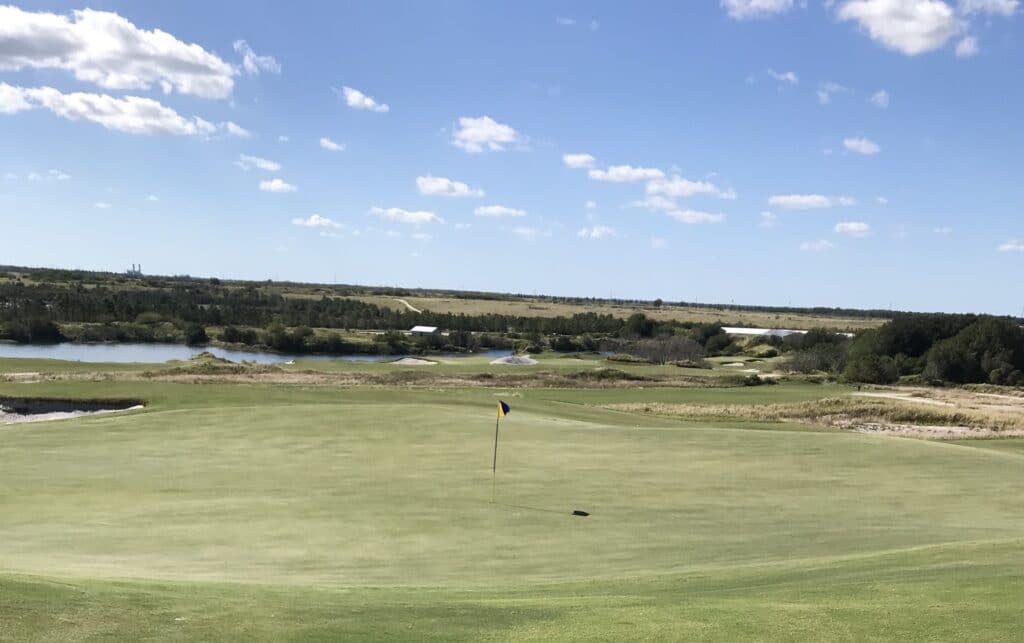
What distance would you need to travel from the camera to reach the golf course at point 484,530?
9781 millimetres

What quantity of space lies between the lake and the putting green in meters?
59.6

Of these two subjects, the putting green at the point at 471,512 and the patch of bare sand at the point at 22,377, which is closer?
the putting green at the point at 471,512

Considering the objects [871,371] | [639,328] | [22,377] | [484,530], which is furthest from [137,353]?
[484,530]

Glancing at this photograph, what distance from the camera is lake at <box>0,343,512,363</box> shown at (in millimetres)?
85938

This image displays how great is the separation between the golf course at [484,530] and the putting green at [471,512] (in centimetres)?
9

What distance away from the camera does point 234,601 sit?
10.6m

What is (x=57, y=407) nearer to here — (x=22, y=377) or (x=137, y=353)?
(x=22, y=377)

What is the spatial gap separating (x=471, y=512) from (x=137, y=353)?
279ft

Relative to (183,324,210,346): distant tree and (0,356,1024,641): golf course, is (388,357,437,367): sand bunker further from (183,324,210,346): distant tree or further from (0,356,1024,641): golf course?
(0,356,1024,641): golf course

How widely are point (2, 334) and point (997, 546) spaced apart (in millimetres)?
111472

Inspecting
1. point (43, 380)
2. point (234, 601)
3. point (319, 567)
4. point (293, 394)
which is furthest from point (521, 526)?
point (43, 380)

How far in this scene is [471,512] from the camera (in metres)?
18.9

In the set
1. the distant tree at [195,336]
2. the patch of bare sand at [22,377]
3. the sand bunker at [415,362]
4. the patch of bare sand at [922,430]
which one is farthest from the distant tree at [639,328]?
the patch of bare sand at [22,377]

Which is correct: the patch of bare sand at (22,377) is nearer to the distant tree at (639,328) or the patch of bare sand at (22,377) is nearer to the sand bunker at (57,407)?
the sand bunker at (57,407)
